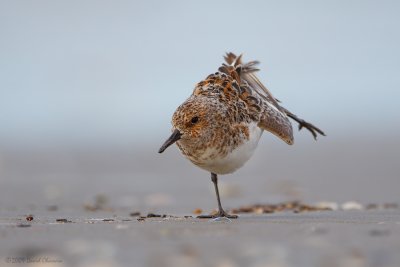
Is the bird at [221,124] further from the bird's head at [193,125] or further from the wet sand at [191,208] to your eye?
the wet sand at [191,208]

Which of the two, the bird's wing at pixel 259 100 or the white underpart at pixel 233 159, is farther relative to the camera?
the bird's wing at pixel 259 100

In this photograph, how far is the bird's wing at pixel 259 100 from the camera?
808 cm

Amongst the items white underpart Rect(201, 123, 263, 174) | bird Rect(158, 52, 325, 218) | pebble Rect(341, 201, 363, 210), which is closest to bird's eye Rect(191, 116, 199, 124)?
bird Rect(158, 52, 325, 218)

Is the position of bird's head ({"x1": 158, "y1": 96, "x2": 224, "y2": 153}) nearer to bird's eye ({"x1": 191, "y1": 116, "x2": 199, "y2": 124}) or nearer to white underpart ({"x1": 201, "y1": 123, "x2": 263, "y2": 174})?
bird's eye ({"x1": 191, "y1": 116, "x2": 199, "y2": 124})

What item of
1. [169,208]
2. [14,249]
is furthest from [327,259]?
[169,208]

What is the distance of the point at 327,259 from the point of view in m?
4.87

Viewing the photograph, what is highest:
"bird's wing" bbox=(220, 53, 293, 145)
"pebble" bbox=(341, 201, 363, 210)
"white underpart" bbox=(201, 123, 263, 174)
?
"bird's wing" bbox=(220, 53, 293, 145)

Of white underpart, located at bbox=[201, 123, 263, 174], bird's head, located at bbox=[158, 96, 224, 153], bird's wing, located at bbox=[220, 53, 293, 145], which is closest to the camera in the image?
bird's head, located at bbox=[158, 96, 224, 153]

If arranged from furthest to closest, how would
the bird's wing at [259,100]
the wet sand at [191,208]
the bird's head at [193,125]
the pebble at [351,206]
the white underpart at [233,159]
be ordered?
the pebble at [351,206] → the bird's wing at [259,100] → the white underpart at [233,159] → the bird's head at [193,125] → the wet sand at [191,208]

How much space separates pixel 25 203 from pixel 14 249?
4.25 meters

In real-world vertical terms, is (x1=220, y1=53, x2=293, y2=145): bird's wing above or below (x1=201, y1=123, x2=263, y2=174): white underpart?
above

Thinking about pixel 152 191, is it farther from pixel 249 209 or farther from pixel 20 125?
pixel 20 125

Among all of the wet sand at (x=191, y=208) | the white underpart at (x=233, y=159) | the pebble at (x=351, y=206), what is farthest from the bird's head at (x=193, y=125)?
the pebble at (x=351, y=206)

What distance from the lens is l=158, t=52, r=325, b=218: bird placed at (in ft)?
23.7
